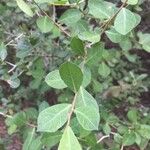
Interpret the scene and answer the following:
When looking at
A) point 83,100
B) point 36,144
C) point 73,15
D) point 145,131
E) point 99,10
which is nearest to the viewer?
point 83,100

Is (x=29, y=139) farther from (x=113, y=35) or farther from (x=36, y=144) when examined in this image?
(x=113, y=35)

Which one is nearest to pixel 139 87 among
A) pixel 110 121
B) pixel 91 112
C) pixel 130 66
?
pixel 130 66

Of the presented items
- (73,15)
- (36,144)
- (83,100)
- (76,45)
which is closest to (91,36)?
(76,45)

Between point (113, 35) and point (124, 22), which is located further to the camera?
point (113, 35)

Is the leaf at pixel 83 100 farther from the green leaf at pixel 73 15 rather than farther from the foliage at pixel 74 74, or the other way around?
the green leaf at pixel 73 15

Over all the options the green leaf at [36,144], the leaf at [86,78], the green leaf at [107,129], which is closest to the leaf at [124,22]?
the leaf at [86,78]

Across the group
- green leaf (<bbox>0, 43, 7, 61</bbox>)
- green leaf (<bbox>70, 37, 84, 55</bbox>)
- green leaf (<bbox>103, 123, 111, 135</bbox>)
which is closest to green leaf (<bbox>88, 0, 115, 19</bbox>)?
green leaf (<bbox>70, 37, 84, 55</bbox>)

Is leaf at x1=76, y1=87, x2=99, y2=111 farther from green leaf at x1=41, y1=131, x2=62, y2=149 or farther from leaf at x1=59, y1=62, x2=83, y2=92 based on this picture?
green leaf at x1=41, y1=131, x2=62, y2=149
